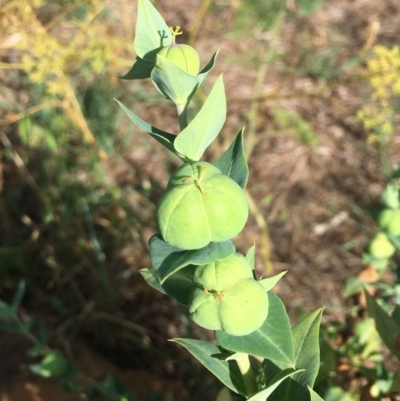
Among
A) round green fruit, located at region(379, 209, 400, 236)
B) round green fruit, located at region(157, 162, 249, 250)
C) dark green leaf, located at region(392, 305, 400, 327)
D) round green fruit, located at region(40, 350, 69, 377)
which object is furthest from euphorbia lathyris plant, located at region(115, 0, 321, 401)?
round green fruit, located at region(40, 350, 69, 377)

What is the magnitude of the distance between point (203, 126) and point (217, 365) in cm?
40

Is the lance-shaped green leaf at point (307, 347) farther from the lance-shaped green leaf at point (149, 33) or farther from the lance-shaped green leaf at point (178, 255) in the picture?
the lance-shaped green leaf at point (149, 33)

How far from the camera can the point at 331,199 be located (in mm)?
2404

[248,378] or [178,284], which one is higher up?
[178,284]

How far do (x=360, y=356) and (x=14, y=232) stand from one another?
1.57 meters

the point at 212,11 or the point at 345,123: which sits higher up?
the point at 212,11

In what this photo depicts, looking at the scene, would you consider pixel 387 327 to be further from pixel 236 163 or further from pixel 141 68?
pixel 141 68

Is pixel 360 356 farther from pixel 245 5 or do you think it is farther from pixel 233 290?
pixel 245 5

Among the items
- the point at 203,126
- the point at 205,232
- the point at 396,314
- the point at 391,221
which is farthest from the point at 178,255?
the point at 391,221

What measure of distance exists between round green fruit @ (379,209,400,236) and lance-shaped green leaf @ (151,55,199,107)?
63 centimetres

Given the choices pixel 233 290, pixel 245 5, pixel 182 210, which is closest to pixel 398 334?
pixel 233 290

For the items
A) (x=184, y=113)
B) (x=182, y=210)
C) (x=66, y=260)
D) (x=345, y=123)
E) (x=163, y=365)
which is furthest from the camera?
(x=345, y=123)

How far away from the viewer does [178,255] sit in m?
0.62

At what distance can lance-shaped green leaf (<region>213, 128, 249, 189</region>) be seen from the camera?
2.31 feet
